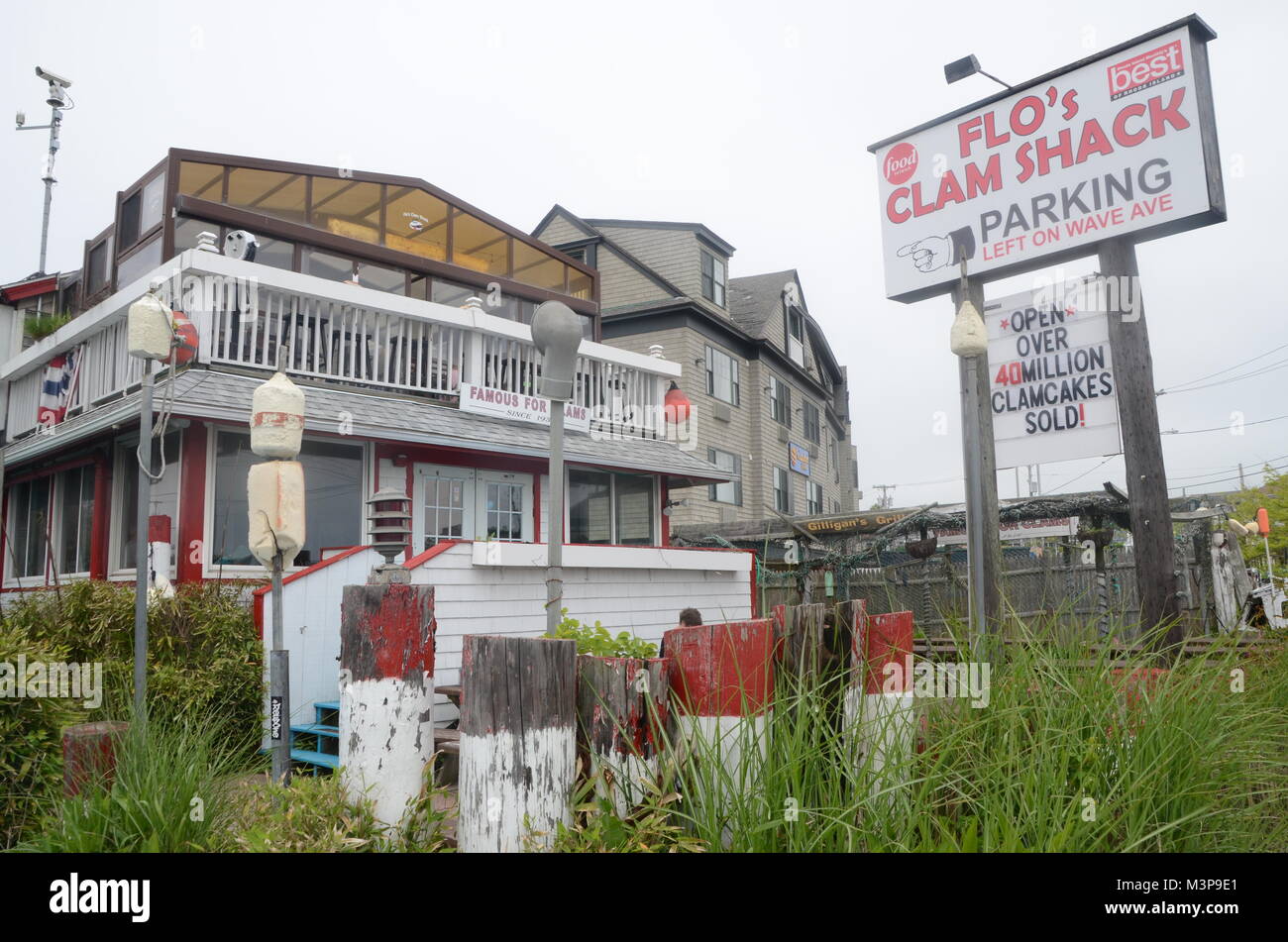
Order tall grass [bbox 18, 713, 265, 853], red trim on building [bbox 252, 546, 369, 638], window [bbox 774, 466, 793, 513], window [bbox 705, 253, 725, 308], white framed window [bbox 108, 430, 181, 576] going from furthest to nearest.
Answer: window [bbox 774, 466, 793, 513] → window [bbox 705, 253, 725, 308] → white framed window [bbox 108, 430, 181, 576] → red trim on building [bbox 252, 546, 369, 638] → tall grass [bbox 18, 713, 265, 853]

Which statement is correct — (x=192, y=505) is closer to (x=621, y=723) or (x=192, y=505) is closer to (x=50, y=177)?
(x=621, y=723)

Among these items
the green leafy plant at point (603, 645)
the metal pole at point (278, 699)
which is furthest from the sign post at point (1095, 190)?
the metal pole at point (278, 699)

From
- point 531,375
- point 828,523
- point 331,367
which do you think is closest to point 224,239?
point 331,367

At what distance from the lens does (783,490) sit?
27922 mm

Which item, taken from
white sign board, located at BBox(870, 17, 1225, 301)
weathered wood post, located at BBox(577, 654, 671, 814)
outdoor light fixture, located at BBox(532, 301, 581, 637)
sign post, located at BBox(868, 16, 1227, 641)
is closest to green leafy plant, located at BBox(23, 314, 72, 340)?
outdoor light fixture, located at BBox(532, 301, 581, 637)

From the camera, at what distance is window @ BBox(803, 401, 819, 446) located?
31.0 m

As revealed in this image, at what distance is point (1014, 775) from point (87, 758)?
126 inches

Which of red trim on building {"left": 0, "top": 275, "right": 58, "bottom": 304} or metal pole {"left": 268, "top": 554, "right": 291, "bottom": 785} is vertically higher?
red trim on building {"left": 0, "top": 275, "right": 58, "bottom": 304}

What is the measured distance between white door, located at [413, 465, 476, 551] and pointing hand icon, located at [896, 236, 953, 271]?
19.8ft

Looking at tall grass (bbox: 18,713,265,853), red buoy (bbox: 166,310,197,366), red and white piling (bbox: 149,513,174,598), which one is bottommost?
tall grass (bbox: 18,713,265,853)

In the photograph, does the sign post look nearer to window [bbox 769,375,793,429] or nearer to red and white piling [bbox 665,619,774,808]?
red and white piling [bbox 665,619,774,808]

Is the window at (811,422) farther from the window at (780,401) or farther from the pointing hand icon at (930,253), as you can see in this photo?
the pointing hand icon at (930,253)

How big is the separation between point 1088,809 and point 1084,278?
5.56 meters

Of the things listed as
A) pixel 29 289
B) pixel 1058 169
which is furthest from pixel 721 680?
pixel 29 289
